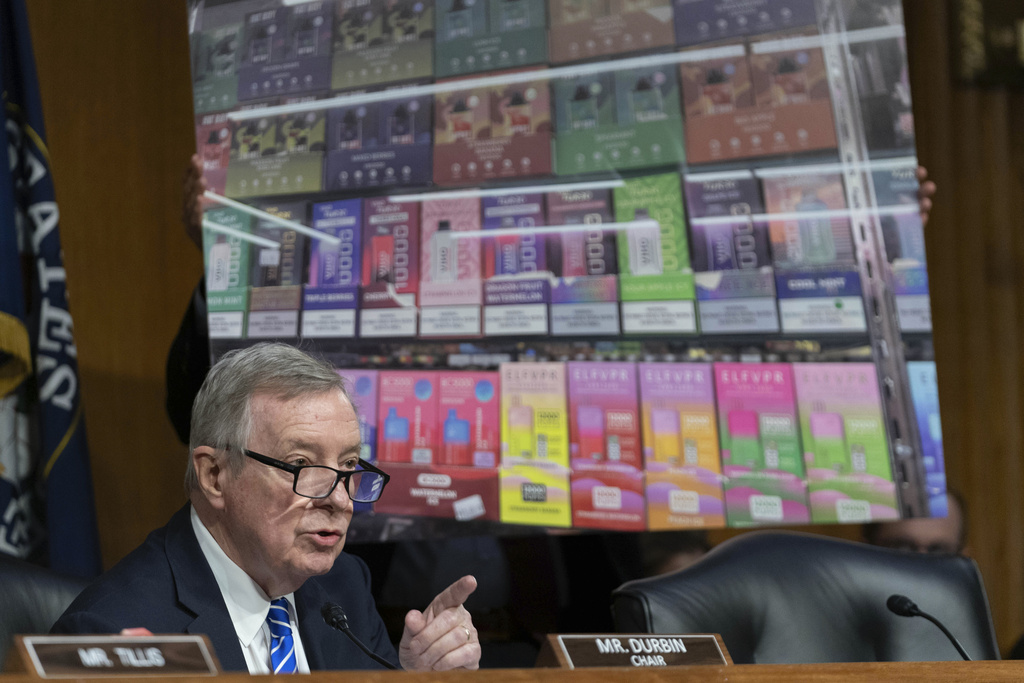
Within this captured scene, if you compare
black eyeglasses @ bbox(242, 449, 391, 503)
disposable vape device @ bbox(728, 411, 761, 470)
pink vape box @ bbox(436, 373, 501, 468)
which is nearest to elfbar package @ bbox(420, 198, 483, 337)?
pink vape box @ bbox(436, 373, 501, 468)

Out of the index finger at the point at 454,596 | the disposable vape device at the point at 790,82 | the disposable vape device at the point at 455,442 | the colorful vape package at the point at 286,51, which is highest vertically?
the colorful vape package at the point at 286,51

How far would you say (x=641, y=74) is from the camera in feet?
5.87

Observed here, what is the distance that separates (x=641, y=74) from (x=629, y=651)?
4.53ft

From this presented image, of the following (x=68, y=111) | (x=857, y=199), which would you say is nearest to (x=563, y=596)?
(x=857, y=199)

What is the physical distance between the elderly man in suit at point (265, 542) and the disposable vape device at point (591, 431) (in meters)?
0.68

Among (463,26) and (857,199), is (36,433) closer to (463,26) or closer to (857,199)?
(463,26)

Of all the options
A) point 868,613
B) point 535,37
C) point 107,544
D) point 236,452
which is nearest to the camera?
point 236,452

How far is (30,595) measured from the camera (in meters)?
1.26

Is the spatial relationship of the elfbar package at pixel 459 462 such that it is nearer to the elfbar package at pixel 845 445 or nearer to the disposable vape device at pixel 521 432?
the disposable vape device at pixel 521 432

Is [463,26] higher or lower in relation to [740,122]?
higher

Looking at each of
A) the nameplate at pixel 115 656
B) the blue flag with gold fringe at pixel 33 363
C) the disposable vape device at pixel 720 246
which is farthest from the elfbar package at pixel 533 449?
the nameplate at pixel 115 656

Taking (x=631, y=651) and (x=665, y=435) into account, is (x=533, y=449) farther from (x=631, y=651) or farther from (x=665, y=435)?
(x=631, y=651)

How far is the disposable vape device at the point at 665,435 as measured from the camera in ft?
5.56

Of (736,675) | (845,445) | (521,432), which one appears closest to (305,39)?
(521,432)
